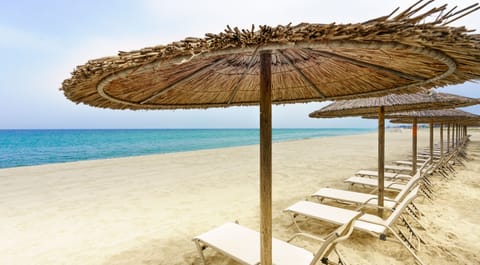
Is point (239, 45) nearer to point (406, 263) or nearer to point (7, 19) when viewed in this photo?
point (406, 263)

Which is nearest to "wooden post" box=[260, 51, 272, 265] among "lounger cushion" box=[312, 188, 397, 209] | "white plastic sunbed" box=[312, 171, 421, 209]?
"white plastic sunbed" box=[312, 171, 421, 209]

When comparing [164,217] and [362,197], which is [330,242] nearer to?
[362,197]

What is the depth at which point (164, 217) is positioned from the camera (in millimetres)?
4250

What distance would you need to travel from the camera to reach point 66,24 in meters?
15.4

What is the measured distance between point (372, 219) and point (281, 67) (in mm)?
2410

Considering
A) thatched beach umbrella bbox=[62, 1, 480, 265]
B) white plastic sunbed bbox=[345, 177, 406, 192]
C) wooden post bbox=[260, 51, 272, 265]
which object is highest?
thatched beach umbrella bbox=[62, 1, 480, 265]

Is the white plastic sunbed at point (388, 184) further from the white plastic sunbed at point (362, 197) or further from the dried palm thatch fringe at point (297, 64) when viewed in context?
the dried palm thatch fringe at point (297, 64)

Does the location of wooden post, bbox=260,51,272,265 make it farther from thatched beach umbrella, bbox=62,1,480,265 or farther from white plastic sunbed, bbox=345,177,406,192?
white plastic sunbed, bbox=345,177,406,192

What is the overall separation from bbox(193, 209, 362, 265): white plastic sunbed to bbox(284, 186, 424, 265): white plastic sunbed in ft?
1.69

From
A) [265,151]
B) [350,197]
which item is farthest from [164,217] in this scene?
[350,197]

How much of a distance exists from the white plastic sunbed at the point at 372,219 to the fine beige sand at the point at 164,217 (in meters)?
Answer: 0.21

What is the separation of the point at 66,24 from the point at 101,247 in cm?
1784

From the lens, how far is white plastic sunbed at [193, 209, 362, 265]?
6.22 ft

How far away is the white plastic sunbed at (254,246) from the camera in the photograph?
6.22 feet
